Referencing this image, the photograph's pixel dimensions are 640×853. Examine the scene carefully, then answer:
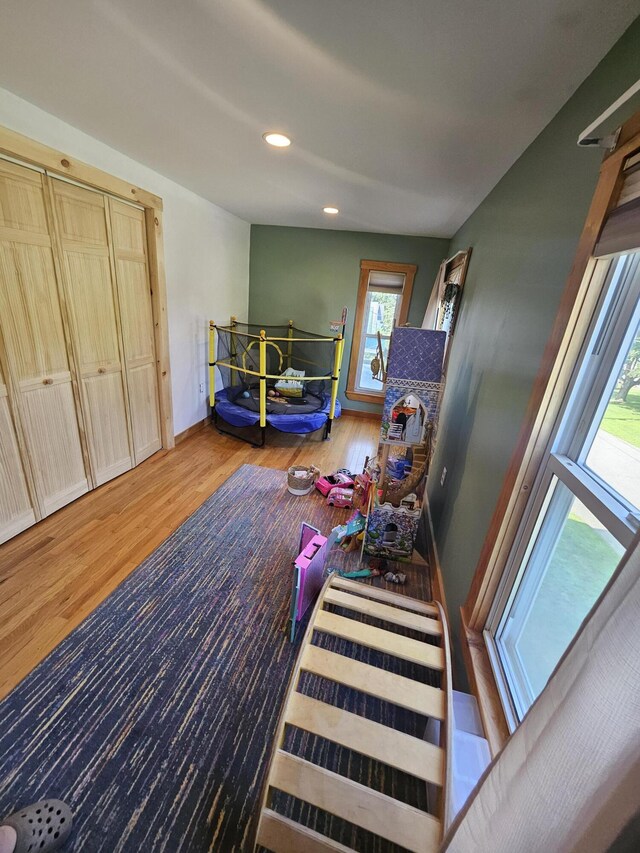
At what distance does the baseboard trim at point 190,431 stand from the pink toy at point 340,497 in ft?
5.98

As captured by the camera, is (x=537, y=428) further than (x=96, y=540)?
No

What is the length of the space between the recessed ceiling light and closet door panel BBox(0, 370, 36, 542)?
1.99m

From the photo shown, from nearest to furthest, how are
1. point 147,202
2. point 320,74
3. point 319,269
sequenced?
point 320,74 < point 147,202 < point 319,269

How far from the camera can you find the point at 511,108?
1309 millimetres

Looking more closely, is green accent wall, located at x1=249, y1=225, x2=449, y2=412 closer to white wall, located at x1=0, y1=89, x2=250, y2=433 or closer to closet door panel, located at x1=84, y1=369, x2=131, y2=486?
white wall, located at x1=0, y1=89, x2=250, y2=433

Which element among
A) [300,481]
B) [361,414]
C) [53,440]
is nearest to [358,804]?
[300,481]

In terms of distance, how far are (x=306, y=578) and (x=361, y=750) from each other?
690 millimetres

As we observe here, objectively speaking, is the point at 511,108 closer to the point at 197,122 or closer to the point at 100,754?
the point at 197,122

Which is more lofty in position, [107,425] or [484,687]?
[107,425]

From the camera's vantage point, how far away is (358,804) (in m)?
0.91

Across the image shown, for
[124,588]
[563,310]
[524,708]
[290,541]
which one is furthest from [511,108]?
[124,588]

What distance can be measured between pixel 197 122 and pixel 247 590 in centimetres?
253

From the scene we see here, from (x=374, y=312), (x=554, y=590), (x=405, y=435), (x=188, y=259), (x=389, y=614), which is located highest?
(x=188, y=259)

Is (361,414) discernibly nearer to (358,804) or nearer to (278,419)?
(278,419)
